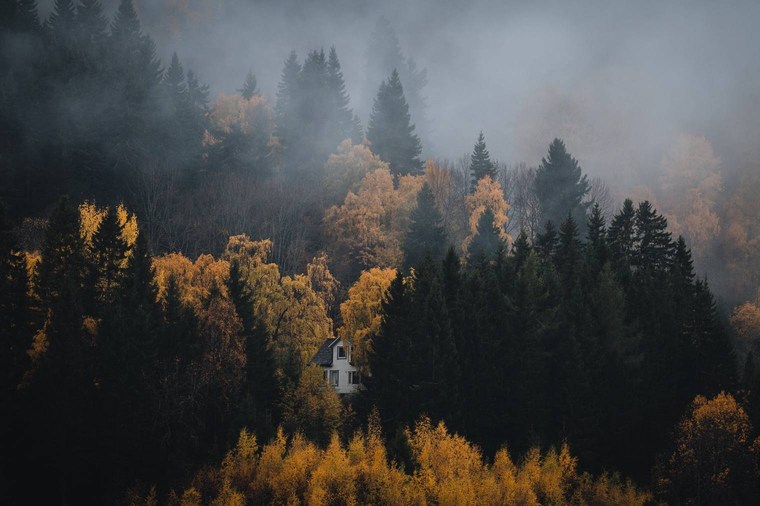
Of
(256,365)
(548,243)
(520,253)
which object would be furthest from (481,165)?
(256,365)

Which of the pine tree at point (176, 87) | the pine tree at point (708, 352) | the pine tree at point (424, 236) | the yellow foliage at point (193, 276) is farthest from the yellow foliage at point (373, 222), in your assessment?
the pine tree at point (708, 352)

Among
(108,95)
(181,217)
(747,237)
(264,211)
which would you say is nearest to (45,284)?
(181,217)

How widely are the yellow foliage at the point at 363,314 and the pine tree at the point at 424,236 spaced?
12.8 meters

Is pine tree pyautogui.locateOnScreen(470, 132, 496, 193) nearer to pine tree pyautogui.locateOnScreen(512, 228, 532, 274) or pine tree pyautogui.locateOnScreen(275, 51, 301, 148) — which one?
pine tree pyautogui.locateOnScreen(275, 51, 301, 148)

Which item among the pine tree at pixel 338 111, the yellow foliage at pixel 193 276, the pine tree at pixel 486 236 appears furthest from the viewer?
the pine tree at pixel 338 111

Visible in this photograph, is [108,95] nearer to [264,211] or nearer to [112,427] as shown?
[264,211]

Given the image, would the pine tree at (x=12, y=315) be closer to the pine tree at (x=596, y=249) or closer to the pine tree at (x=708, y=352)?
the pine tree at (x=596, y=249)

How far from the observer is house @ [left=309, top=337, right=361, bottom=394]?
239 feet

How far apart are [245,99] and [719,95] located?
330 feet

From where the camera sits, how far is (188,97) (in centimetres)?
10125

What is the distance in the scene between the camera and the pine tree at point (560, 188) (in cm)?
10202

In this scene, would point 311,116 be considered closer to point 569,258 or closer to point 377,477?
point 569,258

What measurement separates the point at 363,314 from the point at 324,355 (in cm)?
636

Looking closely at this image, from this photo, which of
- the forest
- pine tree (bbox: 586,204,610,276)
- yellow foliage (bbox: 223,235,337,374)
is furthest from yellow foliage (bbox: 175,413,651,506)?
pine tree (bbox: 586,204,610,276)
